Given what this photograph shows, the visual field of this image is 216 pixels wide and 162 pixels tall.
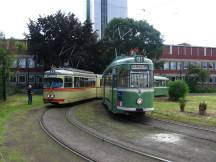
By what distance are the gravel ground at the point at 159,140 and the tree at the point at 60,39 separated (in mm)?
34779

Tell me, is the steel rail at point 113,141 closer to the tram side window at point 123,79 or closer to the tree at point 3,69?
the tram side window at point 123,79

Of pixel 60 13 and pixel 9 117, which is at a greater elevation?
pixel 60 13

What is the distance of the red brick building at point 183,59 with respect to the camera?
80.3 m

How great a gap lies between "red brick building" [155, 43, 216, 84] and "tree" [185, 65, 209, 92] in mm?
10344

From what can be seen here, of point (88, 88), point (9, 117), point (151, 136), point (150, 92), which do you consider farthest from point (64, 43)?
point (151, 136)

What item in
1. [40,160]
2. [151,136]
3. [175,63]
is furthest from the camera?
[175,63]

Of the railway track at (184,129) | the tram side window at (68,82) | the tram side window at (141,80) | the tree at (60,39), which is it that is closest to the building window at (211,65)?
the tree at (60,39)

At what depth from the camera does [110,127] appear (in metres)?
16.6

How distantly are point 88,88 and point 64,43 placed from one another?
21716 millimetres

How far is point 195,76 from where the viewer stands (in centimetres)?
6831

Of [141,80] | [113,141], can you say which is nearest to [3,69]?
[141,80]

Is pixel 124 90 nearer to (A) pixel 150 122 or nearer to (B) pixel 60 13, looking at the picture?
(A) pixel 150 122

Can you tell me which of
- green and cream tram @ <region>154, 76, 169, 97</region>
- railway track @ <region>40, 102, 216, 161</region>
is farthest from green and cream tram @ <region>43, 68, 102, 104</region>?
green and cream tram @ <region>154, 76, 169, 97</region>

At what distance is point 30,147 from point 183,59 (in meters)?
72.7
